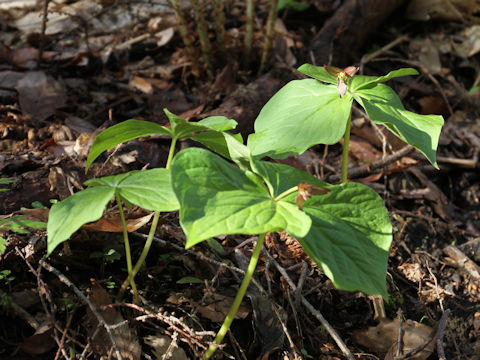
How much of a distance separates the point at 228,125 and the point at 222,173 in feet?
0.97

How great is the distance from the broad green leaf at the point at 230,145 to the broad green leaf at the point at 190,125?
0.02m

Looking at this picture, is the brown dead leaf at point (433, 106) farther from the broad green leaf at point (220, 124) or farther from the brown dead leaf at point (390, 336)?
the broad green leaf at point (220, 124)

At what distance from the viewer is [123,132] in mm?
1347

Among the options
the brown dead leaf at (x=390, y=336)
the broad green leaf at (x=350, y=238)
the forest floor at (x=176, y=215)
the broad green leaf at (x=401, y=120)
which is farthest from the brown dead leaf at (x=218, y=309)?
the broad green leaf at (x=401, y=120)

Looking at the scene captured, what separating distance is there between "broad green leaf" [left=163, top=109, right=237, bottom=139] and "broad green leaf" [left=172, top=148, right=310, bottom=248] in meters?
0.22

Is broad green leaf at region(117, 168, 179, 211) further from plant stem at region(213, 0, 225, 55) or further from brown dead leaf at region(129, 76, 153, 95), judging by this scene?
plant stem at region(213, 0, 225, 55)

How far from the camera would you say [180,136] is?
1376 millimetres

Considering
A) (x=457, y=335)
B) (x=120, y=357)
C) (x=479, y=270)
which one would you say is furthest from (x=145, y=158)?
(x=479, y=270)

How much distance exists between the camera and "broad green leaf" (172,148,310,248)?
940 mm

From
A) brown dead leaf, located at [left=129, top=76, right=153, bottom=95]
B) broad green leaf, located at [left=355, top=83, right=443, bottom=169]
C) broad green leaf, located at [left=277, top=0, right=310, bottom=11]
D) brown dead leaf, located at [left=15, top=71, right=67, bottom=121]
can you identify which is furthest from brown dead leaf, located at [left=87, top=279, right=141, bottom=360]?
broad green leaf, located at [left=277, top=0, right=310, bottom=11]

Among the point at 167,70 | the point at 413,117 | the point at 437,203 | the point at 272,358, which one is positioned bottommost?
the point at 437,203

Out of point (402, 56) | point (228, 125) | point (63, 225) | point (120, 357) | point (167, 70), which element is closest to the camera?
point (63, 225)

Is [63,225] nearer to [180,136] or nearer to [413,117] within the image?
[180,136]

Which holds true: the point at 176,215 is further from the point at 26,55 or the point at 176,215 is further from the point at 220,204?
the point at 26,55
